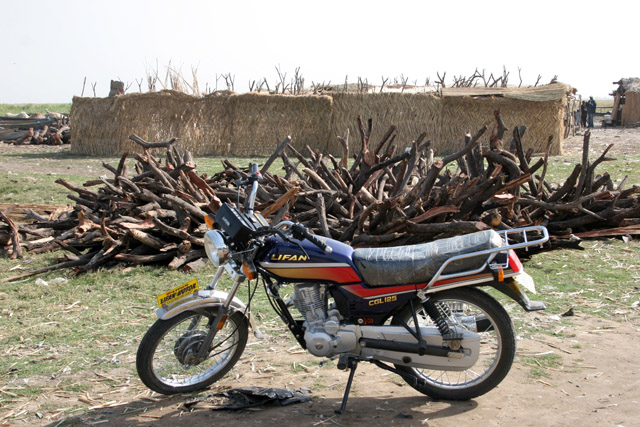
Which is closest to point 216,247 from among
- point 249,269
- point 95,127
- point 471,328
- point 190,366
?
point 249,269

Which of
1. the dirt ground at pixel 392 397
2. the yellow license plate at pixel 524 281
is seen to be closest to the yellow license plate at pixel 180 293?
the dirt ground at pixel 392 397

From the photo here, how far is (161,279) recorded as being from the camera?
678 centimetres

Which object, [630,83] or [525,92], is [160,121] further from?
[630,83]

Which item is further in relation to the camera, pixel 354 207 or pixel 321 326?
pixel 354 207

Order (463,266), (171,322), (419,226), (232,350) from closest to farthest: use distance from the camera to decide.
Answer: (463,266) → (171,322) → (232,350) → (419,226)

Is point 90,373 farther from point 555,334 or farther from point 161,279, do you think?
point 555,334

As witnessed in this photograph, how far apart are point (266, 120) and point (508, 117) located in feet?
27.2

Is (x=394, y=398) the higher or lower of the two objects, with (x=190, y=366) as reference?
lower

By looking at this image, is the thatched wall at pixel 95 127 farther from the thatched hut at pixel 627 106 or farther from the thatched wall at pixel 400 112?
the thatched hut at pixel 627 106

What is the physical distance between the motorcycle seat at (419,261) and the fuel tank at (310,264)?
3.1 inches

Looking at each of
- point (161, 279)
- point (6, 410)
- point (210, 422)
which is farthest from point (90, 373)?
point (161, 279)

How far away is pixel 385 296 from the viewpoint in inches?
148

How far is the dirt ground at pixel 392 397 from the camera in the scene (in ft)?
12.1

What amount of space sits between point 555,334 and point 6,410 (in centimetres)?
396
